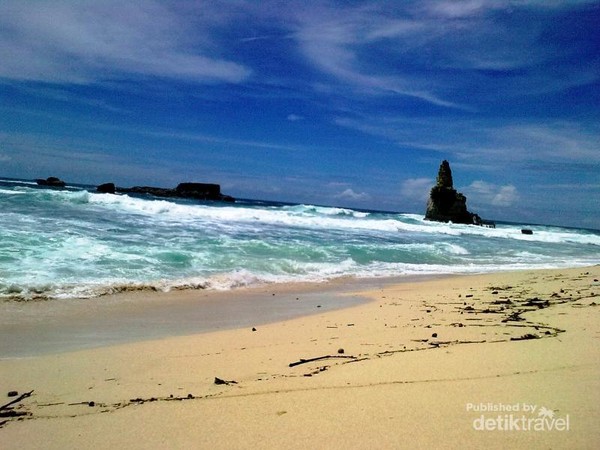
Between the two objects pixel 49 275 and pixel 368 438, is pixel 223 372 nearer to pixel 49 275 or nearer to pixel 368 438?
pixel 368 438

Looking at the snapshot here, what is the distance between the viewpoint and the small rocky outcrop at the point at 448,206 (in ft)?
173

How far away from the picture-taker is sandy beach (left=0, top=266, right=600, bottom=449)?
2146 millimetres

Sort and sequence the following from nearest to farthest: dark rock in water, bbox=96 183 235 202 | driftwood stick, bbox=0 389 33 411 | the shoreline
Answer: driftwood stick, bbox=0 389 33 411, the shoreline, dark rock in water, bbox=96 183 235 202

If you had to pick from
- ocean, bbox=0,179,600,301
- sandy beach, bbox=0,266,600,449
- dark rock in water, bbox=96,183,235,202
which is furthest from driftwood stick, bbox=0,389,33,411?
dark rock in water, bbox=96,183,235,202

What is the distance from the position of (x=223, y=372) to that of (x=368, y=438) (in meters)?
1.71

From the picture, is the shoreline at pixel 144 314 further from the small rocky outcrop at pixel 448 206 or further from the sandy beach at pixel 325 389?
the small rocky outcrop at pixel 448 206

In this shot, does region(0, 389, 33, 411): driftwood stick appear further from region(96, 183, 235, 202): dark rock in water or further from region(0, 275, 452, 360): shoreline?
region(96, 183, 235, 202): dark rock in water

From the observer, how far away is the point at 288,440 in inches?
83.6

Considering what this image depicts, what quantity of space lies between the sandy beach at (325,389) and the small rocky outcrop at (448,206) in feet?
164

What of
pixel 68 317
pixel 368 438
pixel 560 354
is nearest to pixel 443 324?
pixel 560 354

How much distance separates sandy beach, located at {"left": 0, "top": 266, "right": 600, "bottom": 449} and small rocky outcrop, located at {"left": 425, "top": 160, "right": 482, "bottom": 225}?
50.1 meters

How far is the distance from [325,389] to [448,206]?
53.8 metres

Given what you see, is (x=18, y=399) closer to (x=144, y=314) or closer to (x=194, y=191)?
(x=144, y=314)

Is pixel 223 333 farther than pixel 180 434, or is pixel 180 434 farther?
pixel 223 333
